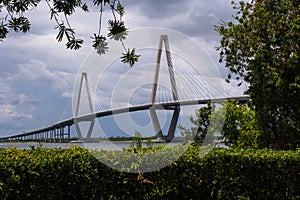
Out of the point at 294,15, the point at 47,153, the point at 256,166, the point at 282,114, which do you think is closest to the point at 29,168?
the point at 47,153

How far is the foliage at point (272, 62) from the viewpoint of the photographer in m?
9.21

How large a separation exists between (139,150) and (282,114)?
3974 mm

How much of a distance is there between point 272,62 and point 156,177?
4206mm

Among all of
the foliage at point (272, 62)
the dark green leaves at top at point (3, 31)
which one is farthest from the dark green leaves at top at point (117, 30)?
the foliage at point (272, 62)

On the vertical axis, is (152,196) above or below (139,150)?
below

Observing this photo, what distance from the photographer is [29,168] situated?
236 inches

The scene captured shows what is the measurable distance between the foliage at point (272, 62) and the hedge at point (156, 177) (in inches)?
97.2

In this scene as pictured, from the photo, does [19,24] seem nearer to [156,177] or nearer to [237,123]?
[156,177]

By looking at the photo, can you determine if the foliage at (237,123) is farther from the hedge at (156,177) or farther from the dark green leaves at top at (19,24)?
the dark green leaves at top at (19,24)

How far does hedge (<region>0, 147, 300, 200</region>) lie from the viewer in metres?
6.03

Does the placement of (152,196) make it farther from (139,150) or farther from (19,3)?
(19,3)

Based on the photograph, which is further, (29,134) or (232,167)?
(29,134)

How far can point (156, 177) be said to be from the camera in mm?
6469

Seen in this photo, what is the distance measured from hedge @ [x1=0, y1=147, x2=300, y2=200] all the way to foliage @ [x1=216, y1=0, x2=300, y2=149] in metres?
2.47
